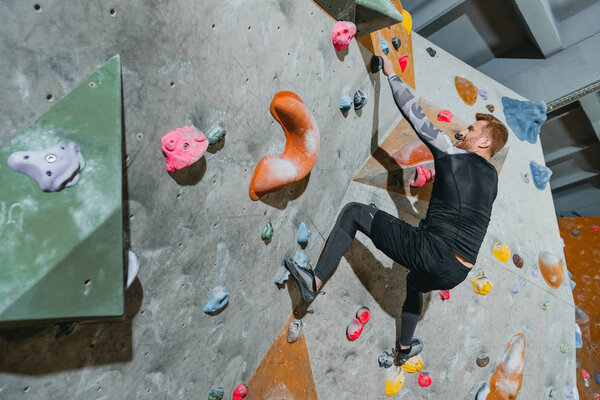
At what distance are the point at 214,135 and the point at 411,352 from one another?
60.6 inches

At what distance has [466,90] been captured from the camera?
9.27ft

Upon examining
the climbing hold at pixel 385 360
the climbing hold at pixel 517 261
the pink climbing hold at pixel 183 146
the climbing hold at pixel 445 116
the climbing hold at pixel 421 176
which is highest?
the pink climbing hold at pixel 183 146

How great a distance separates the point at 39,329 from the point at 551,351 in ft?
9.89

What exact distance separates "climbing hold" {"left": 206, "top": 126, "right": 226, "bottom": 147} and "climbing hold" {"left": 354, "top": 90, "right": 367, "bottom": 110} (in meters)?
0.88

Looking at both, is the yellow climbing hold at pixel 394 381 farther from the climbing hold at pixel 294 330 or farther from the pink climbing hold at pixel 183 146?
the pink climbing hold at pixel 183 146

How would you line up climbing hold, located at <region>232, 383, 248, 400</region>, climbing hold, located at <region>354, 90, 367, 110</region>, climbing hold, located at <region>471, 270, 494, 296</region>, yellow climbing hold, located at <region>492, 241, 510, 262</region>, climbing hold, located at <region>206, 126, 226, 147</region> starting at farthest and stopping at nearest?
yellow climbing hold, located at <region>492, 241, 510, 262</region>
climbing hold, located at <region>471, 270, 494, 296</region>
climbing hold, located at <region>354, 90, 367, 110</region>
climbing hold, located at <region>232, 383, 248, 400</region>
climbing hold, located at <region>206, 126, 226, 147</region>

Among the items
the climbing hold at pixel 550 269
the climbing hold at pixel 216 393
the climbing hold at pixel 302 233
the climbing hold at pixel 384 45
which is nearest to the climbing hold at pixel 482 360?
the climbing hold at pixel 550 269

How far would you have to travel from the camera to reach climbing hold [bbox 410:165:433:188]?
2232 mm

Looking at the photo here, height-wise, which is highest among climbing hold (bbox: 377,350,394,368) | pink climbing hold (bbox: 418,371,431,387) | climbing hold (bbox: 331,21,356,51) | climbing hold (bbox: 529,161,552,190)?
climbing hold (bbox: 331,21,356,51)

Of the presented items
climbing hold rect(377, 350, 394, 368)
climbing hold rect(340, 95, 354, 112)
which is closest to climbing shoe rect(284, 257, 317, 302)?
climbing hold rect(377, 350, 394, 368)

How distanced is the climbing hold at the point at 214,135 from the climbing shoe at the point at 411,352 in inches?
57.7

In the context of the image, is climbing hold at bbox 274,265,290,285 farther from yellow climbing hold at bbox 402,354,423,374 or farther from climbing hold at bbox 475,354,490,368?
climbing hold at bbox 475,354,490,368

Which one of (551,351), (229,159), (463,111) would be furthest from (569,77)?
(229,159)

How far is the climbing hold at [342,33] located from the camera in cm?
162
